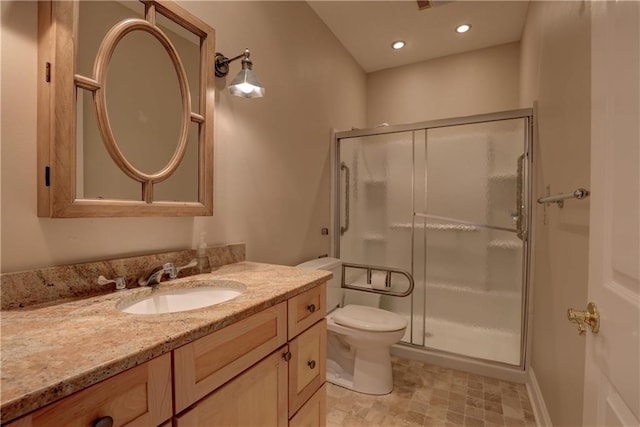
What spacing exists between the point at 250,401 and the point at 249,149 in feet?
3.89

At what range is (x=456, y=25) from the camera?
2393 mm

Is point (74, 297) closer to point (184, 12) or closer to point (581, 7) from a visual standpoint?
point (184, 12)

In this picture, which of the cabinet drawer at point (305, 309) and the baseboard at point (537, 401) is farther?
the baseboard at point (537, 401)

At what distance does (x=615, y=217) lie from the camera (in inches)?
22.4

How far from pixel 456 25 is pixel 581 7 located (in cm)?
160

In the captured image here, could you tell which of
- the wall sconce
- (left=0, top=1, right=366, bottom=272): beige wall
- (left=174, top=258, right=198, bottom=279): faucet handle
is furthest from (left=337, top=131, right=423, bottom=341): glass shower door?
(left=174, top=258, right=198, bottom=279): faucet handle

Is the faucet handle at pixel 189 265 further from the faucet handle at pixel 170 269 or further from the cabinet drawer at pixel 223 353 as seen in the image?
the cabinet drawer at pixel 223 353

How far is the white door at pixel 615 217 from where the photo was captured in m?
0.50

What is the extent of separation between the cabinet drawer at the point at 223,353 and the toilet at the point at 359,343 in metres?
0.98

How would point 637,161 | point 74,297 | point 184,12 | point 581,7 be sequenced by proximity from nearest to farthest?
point 637,161 < point 74,297 < point 581,7 < point 184,12

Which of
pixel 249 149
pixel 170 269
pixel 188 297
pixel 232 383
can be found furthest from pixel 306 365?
pixel 249 149

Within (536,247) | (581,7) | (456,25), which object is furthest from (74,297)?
(456,25)

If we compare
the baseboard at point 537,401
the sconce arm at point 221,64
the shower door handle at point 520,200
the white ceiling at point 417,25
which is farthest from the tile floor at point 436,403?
the white ceiling at point 417,25

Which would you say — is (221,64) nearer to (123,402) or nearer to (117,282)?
(117,282)
